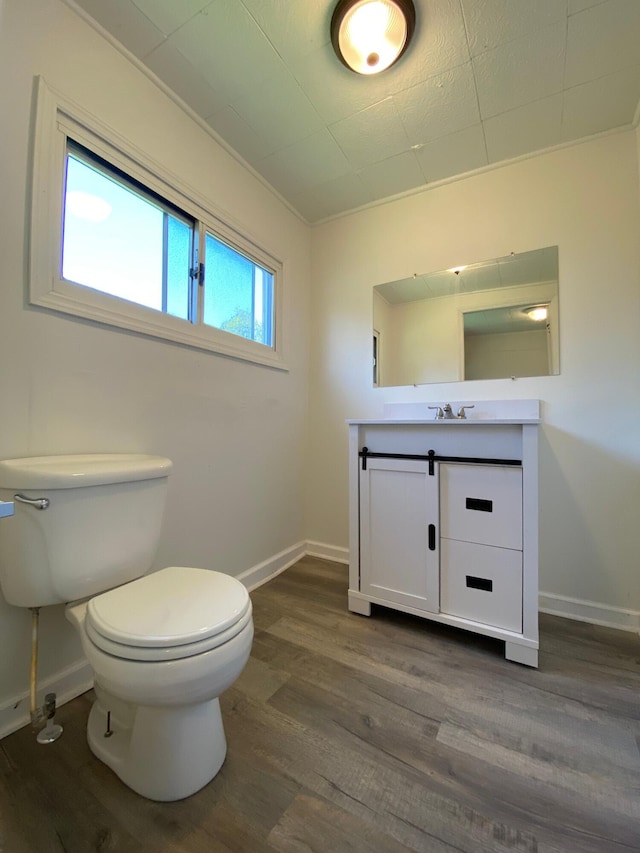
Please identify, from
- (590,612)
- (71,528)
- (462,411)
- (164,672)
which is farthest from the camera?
(462,411)

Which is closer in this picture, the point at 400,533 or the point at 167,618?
the point at 167,618

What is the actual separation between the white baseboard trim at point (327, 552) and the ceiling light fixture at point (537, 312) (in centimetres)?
173

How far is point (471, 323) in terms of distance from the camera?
1875mm

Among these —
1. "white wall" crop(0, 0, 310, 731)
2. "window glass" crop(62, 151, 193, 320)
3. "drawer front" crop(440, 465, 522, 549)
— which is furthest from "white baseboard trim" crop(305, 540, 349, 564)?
"window glass" crop(62, 151, 193, 320)

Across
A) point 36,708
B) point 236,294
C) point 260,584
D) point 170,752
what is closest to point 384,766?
point 170,752

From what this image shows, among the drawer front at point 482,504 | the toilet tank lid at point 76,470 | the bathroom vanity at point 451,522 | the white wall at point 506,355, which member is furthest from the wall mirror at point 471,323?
the toilet tank lid at point 76,470

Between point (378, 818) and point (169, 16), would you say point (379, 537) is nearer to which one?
point (378, 818)

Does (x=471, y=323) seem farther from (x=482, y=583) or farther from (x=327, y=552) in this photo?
(x=327, y=552)

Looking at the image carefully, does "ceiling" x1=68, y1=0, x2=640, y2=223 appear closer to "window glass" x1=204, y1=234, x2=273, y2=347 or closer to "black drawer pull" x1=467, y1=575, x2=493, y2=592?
"window glass" x1=204, y1=234, x2=273, y2=347

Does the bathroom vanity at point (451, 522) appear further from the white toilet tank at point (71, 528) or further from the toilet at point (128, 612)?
the white toilet tank at point (71, 528)

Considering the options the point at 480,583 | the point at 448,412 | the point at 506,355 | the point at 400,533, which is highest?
the point at 506,355

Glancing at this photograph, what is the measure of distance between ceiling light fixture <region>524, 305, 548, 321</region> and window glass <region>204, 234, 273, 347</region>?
1446 millimetres

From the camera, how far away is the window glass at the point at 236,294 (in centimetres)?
167

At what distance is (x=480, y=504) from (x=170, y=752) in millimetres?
1232
